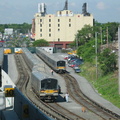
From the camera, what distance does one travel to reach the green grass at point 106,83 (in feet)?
121

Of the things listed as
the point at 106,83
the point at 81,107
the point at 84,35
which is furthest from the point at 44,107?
the point at 84,35

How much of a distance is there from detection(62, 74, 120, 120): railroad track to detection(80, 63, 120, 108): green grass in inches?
79.9

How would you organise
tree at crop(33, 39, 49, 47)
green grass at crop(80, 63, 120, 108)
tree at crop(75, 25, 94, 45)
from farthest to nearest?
tree at crop(33, 39, 49, 47) < tree at crop(75, 25, 94, 45) < green grass at crop(80, 63, 120, 108)

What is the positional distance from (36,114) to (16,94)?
5131 millimetres

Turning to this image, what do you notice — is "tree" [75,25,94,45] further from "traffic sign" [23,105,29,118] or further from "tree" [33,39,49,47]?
"traffic sign" [23,105,29,118]

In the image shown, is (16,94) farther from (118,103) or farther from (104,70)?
(104,70)

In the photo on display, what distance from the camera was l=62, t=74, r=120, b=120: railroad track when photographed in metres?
28.5

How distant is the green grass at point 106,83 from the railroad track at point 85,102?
2.03 m

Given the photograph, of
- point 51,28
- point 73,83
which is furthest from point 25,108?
point 51,28

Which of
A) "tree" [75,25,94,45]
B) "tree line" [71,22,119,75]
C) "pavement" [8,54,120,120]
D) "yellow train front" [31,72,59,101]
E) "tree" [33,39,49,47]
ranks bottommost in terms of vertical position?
"pavement" [8,54,120,120]

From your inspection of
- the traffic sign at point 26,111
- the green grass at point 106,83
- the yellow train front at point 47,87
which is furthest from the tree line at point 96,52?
the traffic sign at point 26,111

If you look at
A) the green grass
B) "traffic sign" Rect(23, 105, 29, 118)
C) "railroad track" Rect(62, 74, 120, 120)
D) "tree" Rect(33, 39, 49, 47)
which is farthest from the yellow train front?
"tree" Rect(33, 39, 49, 47)

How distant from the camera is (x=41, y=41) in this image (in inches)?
4769

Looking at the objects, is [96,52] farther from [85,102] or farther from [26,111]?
[26,111]
